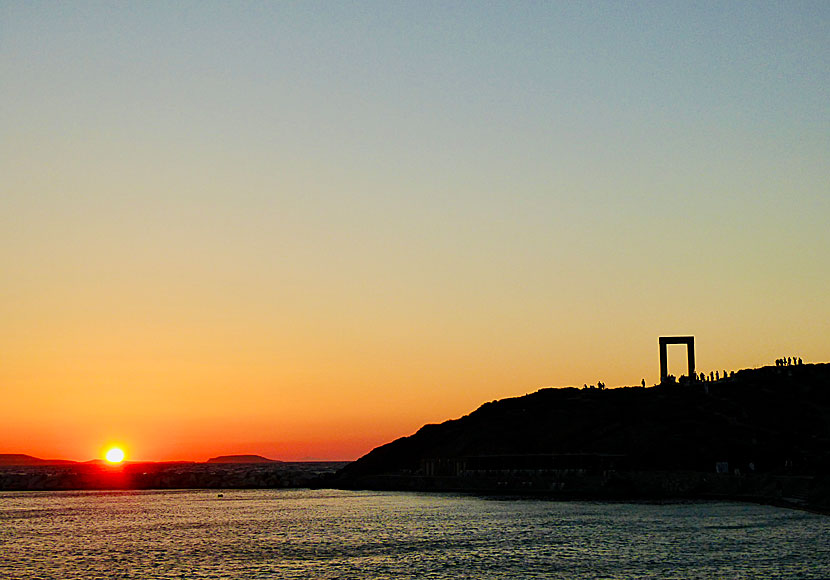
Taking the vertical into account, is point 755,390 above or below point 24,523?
above

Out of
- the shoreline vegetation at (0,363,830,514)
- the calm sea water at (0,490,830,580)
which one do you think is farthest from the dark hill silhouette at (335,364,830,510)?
the calm sea water at (0,490,830,580)

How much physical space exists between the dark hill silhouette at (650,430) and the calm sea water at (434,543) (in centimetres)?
2784

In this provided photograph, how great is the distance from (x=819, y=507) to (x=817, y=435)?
2307 inches

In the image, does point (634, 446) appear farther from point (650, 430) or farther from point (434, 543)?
point (434, 543)

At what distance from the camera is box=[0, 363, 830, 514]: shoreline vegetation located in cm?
12094

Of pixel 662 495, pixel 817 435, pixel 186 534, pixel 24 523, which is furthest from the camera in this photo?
pixel 817 435

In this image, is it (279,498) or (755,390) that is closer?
(279,498)

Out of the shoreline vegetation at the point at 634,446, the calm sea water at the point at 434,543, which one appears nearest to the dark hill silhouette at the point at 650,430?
the shoreline vegetation at the point at 634,446

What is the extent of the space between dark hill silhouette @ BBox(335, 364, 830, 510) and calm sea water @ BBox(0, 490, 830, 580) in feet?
91.3

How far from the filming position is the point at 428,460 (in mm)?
160750

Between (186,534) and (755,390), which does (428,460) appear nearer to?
(755,390)

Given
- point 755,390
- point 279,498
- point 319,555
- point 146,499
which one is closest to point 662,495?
point 755,390

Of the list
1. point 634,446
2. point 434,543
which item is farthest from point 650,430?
point 434,543

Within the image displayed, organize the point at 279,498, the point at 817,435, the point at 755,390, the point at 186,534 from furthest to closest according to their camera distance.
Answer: the point at 755,390 < the point at 279,498 < the point at 817,435 < the point at 186,534
